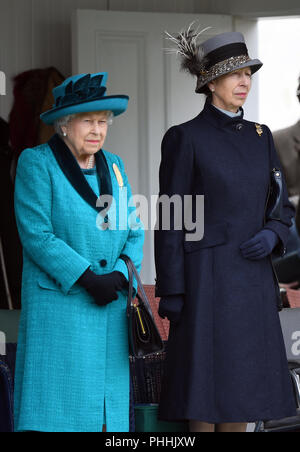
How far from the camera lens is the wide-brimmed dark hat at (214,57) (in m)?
3.45

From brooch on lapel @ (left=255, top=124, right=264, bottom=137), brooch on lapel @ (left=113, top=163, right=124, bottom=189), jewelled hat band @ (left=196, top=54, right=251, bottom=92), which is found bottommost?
brooch on lapel @ (left=113, top=163, right=124, bottom=189)

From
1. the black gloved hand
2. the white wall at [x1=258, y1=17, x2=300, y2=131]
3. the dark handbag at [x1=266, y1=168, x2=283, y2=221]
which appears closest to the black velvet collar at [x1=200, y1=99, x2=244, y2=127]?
the dark handbag at [x1=266, y1=168, x2=283, y2=221]

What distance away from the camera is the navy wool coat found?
10.8 ft

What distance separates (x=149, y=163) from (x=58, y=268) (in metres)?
2.97

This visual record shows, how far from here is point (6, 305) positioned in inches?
234

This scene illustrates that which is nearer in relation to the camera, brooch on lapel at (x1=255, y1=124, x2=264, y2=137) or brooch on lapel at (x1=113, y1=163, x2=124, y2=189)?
brooch on lapel at (x1=113, y1=163, x2=124, y2=189)

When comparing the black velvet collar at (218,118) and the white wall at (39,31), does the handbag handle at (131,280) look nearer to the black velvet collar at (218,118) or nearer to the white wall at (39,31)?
the black velvet collar at (218,118)

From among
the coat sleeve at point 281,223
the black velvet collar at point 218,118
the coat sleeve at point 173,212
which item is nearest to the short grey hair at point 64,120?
the coat sleeve at point 173,212

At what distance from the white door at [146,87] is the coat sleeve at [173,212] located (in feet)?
8.39

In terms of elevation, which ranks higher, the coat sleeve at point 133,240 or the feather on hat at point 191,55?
the feather on hat at point 191,55

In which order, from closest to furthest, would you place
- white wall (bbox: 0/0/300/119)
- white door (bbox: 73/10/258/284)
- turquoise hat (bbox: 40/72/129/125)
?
turquoise hat (bbox: 40/72/129/125), white door (bbox: 73/10/258/284), white wall (bbox: 0/0/300/119)

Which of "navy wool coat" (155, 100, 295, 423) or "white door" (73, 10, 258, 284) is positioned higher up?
"white door" (73, 10, 258, 284)

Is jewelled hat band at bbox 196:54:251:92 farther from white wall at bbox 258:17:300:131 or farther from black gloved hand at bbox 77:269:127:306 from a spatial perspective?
white wall at bbox 258:17:300:131

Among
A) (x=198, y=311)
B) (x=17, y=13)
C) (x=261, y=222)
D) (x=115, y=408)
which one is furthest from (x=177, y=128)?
(x=17, y=13)
